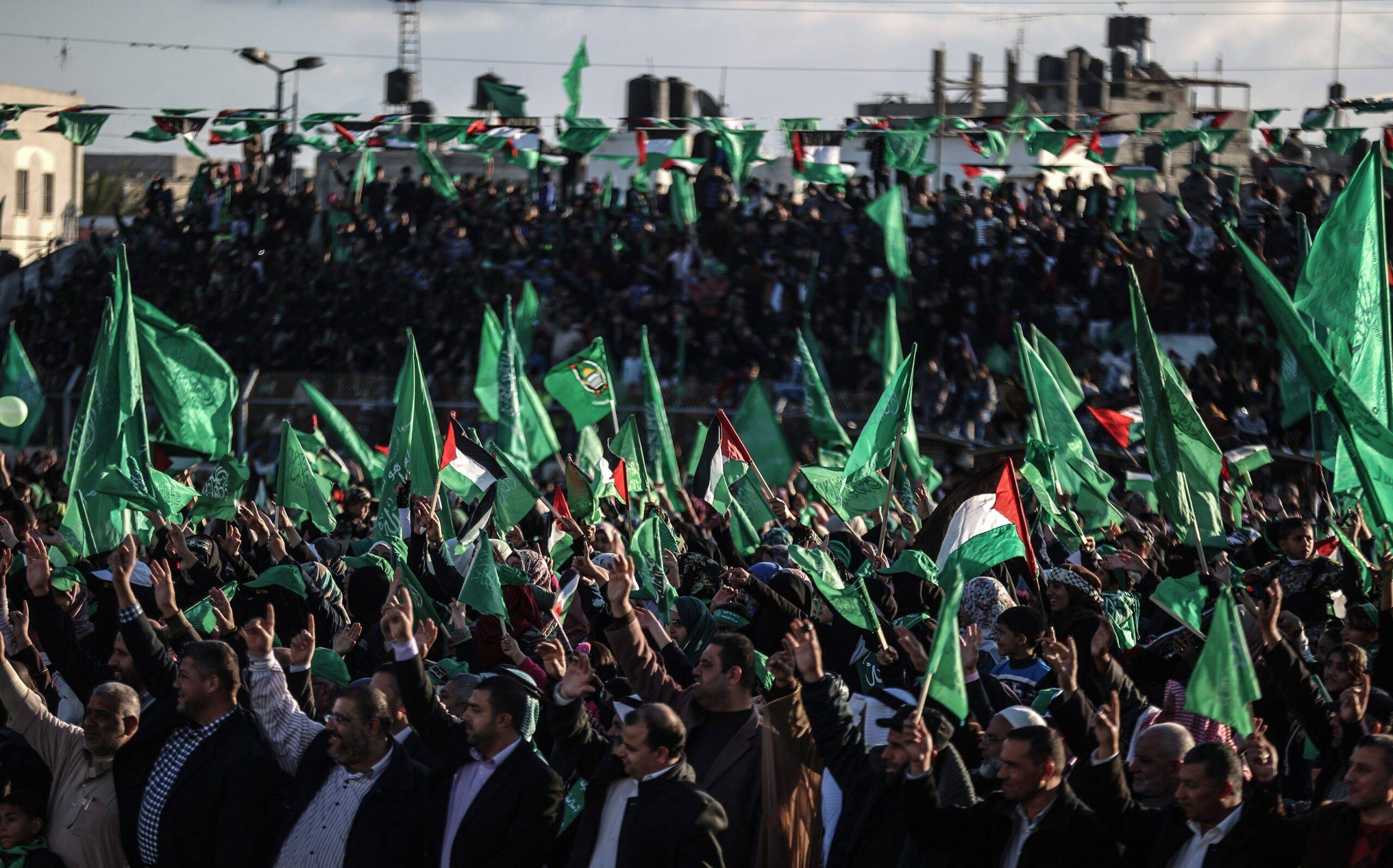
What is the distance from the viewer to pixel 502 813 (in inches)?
199

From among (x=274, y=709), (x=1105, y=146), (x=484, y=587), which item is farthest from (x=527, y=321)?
(x=274, y=709)

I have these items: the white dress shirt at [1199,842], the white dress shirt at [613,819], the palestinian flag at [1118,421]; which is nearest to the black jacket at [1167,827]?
the white dress shirt at [1199,842]

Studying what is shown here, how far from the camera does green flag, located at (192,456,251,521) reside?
10969 millimetres

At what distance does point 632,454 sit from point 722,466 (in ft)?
2.96

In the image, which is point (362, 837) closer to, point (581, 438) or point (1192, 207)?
point (581, 438)

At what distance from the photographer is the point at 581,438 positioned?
1404cm

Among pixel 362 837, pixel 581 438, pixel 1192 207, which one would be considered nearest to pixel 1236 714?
pixel 362 837

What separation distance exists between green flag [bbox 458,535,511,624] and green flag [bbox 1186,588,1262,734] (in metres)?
2.96

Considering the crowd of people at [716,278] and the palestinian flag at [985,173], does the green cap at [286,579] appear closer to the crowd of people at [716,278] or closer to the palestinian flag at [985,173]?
the crowd of people at [716,278]

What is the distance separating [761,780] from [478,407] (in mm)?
13297

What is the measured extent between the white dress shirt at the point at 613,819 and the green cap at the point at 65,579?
13.2 ft

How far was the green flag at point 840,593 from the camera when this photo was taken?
22.6ft

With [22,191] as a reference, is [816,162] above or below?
above

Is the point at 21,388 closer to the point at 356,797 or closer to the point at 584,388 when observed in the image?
the point at 584,388
